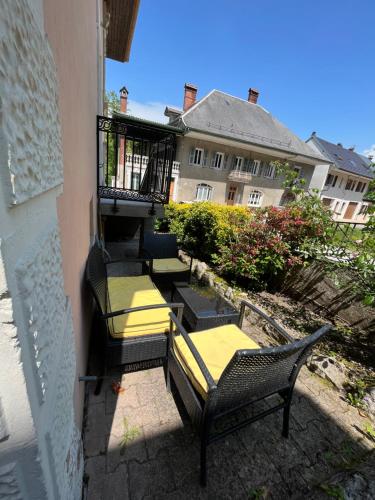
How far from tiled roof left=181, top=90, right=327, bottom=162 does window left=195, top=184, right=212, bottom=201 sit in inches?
150

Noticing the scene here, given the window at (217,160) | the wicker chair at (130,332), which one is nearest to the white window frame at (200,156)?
the window at (217,160)

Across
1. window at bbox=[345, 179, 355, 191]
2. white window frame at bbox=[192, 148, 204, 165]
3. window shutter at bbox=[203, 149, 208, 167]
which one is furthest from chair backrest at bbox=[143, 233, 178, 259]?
window at bbox=[345, 179, 355, 191]

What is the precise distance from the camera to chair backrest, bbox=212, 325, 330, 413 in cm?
133

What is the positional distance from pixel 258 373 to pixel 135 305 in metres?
1.52

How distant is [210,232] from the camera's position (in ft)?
19.2

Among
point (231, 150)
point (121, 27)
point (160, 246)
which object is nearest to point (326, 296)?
point (160, 246)

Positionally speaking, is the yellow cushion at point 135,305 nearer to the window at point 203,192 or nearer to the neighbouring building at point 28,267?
the neighbouring building at point 28,267

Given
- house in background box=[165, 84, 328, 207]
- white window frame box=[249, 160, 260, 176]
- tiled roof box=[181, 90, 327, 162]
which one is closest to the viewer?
tiled roof box=[181, 90, 327, 162]

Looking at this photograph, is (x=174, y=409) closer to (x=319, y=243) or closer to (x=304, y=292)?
(x=319, y=243)

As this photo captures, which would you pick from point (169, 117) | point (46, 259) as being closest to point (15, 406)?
point (46, 259)

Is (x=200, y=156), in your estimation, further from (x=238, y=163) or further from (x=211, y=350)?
(x=211, y=350)

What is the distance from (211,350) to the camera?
1985 millimetres

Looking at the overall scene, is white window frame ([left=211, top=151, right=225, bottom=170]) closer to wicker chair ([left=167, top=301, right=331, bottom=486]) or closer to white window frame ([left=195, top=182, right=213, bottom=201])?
white window frame ([left=195, top=182, right=213, bottom=201])

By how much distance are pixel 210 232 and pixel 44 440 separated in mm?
5426
